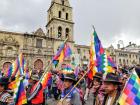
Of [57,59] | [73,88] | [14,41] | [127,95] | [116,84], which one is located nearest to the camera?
[127,95]

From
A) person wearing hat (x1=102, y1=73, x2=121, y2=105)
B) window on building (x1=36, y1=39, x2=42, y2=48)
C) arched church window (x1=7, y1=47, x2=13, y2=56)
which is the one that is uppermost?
window on building (x1=36, y1=39, x2=42, y2=48)

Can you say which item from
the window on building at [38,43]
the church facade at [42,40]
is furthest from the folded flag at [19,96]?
the window on building at [38,43]

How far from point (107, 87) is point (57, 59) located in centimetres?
392

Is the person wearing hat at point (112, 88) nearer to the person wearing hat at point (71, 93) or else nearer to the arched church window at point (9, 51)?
the person wearing hat at point (71, 93)

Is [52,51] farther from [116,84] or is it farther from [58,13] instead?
[116,84]

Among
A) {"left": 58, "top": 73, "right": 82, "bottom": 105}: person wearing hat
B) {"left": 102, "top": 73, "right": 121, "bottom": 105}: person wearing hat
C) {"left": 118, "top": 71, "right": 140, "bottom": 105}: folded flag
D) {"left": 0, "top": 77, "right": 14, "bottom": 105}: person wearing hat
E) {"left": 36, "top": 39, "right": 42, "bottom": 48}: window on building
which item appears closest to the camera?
{"left": 118, "top": 71, "right": 140, "bottom": 105}: folded flag

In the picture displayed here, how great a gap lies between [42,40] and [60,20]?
16.6 feet

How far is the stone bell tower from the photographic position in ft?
134

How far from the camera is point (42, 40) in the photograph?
4059 cm

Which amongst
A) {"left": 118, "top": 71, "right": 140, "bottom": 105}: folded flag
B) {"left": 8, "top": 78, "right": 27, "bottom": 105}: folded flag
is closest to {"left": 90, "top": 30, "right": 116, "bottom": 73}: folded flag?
{"left": 8, "top": 78, "right": 27, "bottom": 105}: folded flag

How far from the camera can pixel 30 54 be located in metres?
38.6

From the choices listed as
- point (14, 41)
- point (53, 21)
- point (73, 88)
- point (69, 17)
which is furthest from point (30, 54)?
point (73, 88)

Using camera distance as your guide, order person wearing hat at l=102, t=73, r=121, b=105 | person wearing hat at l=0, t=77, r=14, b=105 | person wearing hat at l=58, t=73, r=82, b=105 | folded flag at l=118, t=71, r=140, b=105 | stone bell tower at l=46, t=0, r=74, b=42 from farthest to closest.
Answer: stone bell tower at l=46, t=0, r=74, b=42
person wearing hat at l=0, t=77, r=14, b=105
person wearing hat at l=58, t=73, r=82, b=105
person wearing hat at l=102, t=73, r=121, b=105
folded flag at l=118, t=71, r=140, b=105

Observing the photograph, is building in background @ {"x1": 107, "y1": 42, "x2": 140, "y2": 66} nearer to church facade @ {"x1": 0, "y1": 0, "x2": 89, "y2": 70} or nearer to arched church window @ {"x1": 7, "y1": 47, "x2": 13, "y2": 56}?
church facade @ {"x1": 0, "y1": 0, "x2": 89, "y2": 70}
